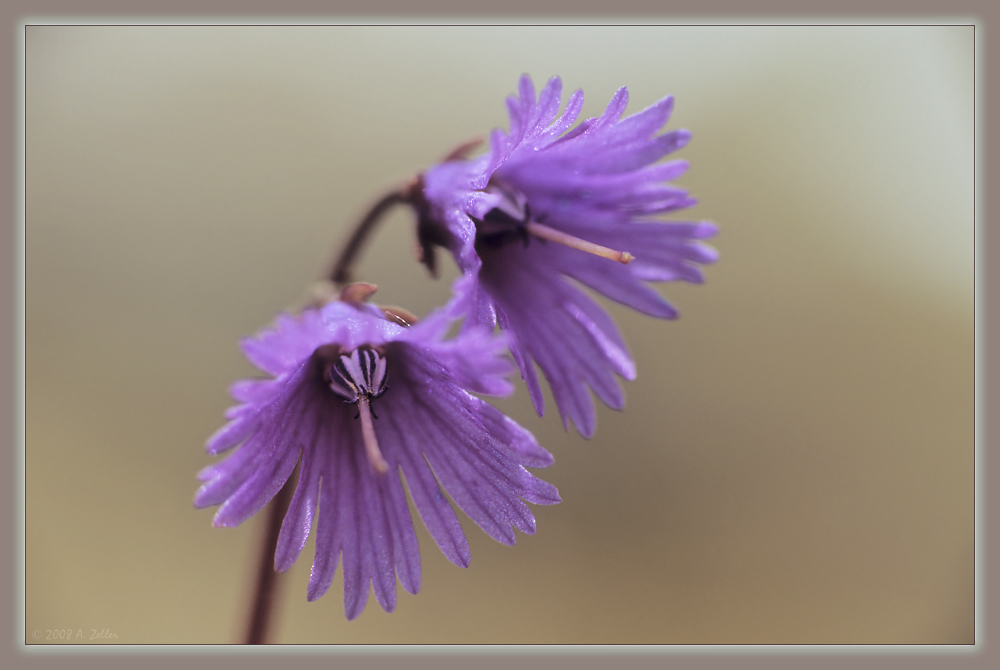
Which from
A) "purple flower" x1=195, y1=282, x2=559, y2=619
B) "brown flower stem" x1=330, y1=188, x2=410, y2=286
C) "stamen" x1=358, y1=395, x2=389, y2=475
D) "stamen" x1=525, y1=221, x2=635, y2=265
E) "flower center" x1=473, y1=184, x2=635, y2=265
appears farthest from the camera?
"brown flower stem" x1=330, y1=188, x2=410, y2=286

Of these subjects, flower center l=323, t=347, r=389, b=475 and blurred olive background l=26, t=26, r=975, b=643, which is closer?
flower center l=323, t=347, r=389, b=475

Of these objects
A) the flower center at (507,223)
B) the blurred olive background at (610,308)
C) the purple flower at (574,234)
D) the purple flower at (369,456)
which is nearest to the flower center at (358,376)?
the purple flower at (369,456)

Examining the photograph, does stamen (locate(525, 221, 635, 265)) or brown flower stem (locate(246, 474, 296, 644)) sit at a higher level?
stamen (locate(525, 221, 635, 265))

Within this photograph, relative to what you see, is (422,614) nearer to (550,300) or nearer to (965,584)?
(550,300)

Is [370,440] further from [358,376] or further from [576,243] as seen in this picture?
[576,243]

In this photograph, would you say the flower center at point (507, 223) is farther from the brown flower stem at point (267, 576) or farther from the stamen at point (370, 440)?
the brown flower stem at point (267, 576)

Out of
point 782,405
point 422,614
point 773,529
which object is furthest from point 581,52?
point 422,614

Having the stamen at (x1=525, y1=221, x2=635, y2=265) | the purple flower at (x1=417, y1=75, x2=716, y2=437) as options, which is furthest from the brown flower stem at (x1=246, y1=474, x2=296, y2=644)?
the stamen at (x1=525, y1=221, x2=635, y2=265)

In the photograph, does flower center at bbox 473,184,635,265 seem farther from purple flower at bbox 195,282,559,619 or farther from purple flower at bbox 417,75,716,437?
purple flower at bbox 195,282,559,619
